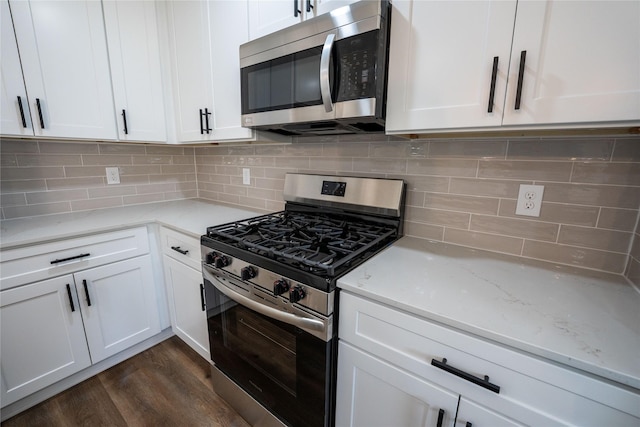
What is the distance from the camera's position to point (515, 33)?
0.75m

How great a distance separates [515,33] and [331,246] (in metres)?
0.88

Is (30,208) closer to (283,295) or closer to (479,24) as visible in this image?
(283,295)

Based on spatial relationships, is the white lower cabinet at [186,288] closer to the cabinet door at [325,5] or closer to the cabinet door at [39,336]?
the cabinet door at [39,336]

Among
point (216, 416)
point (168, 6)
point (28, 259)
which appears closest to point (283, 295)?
point (216, 416)

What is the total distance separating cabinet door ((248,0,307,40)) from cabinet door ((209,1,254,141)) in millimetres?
54

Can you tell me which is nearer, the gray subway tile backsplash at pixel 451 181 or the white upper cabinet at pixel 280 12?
the gray subway tile backsplash at pixel 451 181

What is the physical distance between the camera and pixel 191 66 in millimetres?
1673

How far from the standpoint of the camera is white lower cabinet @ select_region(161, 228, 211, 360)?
4.90 ft

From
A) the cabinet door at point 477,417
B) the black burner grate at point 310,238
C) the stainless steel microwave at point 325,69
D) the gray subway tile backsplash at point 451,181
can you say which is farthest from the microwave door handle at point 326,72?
the cabinet door at point 477,417

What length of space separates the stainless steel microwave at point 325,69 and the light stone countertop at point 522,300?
596mm

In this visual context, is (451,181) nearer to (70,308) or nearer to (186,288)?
(186,288)

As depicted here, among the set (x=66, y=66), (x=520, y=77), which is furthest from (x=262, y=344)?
(x=66, y=66)

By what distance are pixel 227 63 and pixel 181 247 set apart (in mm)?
1070

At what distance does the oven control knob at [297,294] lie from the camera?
0.92 meters
